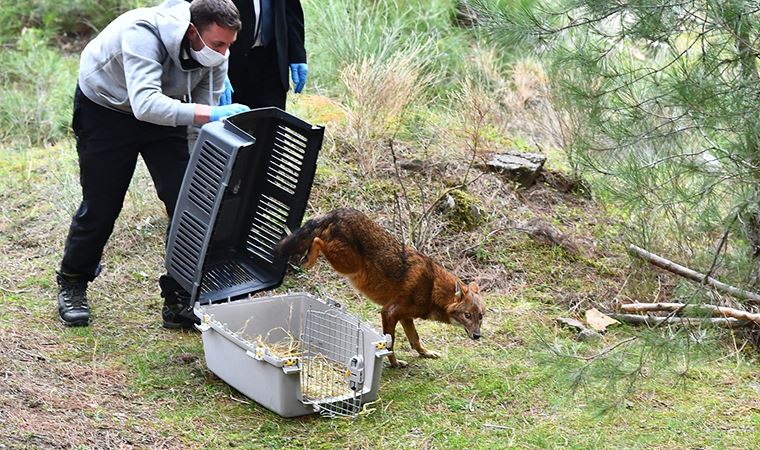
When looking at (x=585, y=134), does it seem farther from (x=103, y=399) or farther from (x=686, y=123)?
(x=103, y=399)

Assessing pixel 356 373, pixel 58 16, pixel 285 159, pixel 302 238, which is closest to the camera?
pixel 356 373

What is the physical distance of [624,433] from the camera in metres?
4.75

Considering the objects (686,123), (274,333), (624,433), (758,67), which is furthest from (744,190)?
(274,333)

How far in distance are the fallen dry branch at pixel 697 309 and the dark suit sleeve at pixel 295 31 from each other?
8.63 ft

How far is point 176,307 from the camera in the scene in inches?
225

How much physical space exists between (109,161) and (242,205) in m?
0.76

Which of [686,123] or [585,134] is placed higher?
[686,123]

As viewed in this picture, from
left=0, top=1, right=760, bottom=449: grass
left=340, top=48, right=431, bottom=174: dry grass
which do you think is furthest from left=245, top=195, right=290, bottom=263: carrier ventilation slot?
left=340, top=48, right=431, bottom=174: dry grass

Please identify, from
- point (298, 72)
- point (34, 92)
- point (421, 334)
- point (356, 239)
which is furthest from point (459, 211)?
point (34, 92)

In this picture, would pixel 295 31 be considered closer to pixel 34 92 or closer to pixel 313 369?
pixel 313 369

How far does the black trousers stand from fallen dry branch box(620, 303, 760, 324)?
8.92ft

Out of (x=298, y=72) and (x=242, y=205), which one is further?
(x=298, y=72)

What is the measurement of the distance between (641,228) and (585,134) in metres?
0.78

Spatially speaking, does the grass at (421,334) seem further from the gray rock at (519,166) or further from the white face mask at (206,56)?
the white face mask at (206,56)
